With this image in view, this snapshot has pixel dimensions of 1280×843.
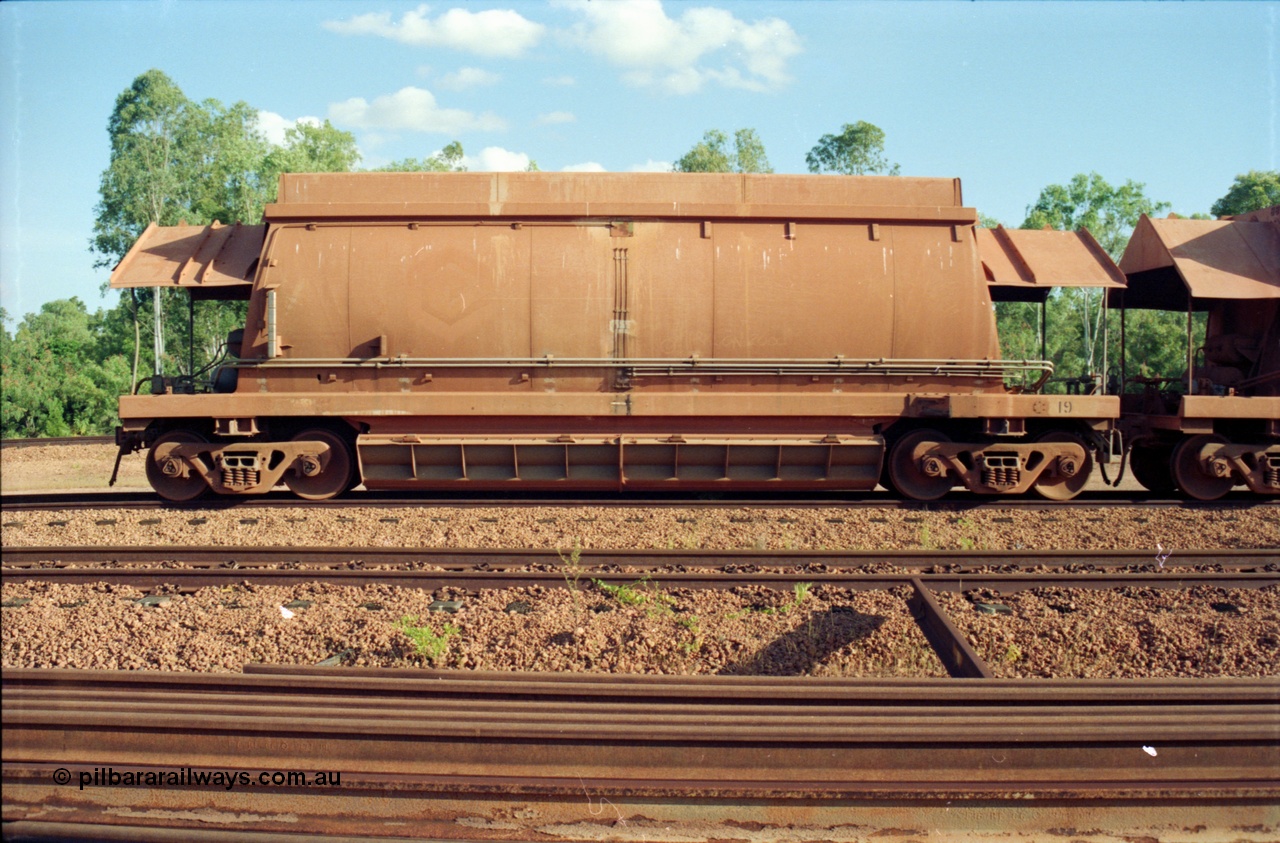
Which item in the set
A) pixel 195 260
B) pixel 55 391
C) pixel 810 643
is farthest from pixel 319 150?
pixel 810 643

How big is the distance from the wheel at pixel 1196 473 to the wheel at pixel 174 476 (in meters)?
12.3

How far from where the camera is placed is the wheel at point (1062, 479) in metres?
10.3

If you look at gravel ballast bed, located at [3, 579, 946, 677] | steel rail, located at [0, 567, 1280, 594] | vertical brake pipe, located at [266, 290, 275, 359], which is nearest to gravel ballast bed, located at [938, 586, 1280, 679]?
steel rail, located at [0, 567, 1280, 594]

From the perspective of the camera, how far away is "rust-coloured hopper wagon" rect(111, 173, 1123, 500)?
10016 millimetres

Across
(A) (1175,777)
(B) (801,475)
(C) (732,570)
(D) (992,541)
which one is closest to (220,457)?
(C) (732,570)

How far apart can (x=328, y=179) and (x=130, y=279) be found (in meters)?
2.64

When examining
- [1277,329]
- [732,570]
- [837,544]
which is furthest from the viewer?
[1277,329]

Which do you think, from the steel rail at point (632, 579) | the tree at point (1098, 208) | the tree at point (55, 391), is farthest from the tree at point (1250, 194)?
the tree at point (55, 391)

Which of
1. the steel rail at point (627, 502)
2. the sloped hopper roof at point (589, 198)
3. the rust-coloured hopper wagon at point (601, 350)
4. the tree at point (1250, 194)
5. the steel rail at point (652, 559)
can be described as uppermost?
the tree at point (1250, 194)

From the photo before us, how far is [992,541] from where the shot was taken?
29.5 ft

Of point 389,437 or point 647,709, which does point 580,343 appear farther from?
point 647,709

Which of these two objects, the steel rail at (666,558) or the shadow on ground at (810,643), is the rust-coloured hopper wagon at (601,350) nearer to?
the steel rail at (666,558)

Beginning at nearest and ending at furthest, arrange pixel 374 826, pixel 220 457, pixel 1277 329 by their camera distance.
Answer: pixel 374 826 → pixel 220 457 → pixel 1277 329

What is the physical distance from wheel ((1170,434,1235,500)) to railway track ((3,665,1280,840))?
794 centimetres
